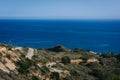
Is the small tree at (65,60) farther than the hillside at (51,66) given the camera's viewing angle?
Yes

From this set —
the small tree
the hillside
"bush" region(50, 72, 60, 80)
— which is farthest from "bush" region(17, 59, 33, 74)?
the small tree

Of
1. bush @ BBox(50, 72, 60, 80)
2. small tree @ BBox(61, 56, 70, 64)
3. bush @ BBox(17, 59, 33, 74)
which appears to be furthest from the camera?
small tree @ BBox(61, 56, 70, 64)

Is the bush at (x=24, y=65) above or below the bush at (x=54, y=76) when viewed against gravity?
above

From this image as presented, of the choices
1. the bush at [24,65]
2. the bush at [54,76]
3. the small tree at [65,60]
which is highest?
the bush at [24,65]

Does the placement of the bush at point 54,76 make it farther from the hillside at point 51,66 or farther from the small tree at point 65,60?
the small tree at point 65,60

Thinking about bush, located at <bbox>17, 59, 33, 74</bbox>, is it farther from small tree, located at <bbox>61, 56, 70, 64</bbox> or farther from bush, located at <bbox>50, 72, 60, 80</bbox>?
small tree, located at <bbox>61, 56, 70, 64</bbox>

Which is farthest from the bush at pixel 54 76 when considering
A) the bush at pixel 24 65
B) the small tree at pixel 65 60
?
the small tree at pixel 65 60

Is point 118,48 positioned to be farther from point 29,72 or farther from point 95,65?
point 29,72

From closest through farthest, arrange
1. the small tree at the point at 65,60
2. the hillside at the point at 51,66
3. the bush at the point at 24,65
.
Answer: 1. the hillside at the point at 51,66
2. the bush at the point at 24,65
3. the small tree at the point at 65,60

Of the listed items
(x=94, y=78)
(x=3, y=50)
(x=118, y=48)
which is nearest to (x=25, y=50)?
(x=3, y=50)
